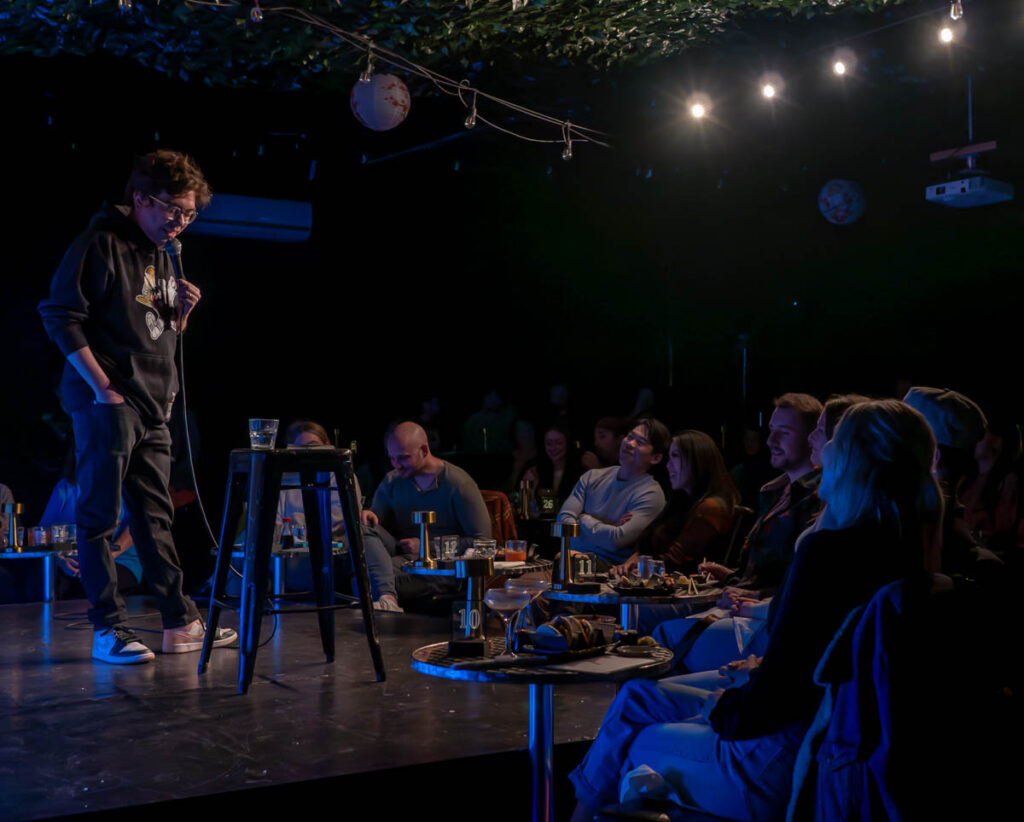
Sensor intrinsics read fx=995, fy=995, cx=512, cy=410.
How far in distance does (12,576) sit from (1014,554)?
4923mm

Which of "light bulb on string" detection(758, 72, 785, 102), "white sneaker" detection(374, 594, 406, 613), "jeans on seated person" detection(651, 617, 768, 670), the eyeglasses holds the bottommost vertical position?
"white sneaker" detection(374, 594, 406, 613)

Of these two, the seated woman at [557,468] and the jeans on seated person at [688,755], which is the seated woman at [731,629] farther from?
the seated woman at [557,468]

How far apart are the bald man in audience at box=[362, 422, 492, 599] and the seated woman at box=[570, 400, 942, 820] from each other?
2.89 m

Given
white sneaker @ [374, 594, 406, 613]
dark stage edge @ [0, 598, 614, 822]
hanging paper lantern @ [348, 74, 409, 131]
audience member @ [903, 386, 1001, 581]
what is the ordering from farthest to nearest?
hanging paper lantern @ [348, 74, 409, 131]
white sneaker @ [374, 594, 406, 613]
audience member @ [903, 386, 1001, 581]
dark stage edge @ [0, 598, 614, 822]

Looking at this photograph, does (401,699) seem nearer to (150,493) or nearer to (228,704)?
(228,704)

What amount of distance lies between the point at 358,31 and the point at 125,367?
3.37 m

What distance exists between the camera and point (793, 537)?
3264 mm

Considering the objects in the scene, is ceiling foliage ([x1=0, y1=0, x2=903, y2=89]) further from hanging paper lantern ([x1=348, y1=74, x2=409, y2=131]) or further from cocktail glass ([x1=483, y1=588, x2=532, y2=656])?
cocktail glass ([x1=483, y1=588, x2=532, y2=656])

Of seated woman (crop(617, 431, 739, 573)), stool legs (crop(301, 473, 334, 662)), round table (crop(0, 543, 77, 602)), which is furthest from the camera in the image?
round table (crop(0, 543, 77, 602))

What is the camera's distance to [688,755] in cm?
189

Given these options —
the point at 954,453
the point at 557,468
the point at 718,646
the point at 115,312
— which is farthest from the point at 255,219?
the point at 954,453

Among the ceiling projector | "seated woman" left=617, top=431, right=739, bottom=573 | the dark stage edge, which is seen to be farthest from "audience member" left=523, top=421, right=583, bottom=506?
the dark stage edge

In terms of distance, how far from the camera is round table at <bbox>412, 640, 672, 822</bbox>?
180 centimetres

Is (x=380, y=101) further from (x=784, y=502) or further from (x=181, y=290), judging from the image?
(x=784, y=502)
